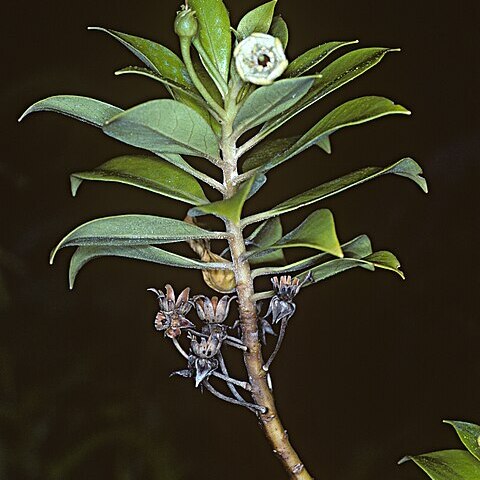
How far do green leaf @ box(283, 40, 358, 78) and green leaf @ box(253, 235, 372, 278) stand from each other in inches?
6.7

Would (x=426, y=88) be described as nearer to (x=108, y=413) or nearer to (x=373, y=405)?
(x=373, y=405)

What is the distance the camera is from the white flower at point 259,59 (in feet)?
2.56

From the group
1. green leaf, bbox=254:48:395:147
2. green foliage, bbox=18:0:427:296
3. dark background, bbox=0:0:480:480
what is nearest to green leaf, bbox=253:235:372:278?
green foliage, bbox=18:0:427:296

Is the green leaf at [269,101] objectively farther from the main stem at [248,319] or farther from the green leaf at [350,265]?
the green leaf at [350,265]

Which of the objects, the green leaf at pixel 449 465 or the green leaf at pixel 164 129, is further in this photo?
the green leaf at pixel 449 465

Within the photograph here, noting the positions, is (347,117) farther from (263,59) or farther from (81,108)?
(81,108)

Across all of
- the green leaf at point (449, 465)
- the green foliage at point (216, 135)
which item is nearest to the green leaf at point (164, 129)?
the green foliage at point (216, 135)

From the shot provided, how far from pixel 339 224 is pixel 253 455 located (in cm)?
60

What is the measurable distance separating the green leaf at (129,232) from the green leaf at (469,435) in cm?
31

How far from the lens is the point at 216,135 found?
87cm

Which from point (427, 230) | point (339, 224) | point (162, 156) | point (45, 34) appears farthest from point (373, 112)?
point (45, 34)

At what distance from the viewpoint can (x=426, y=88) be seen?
7.45 ft

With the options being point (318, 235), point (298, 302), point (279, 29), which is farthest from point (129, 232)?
point (298, 302)

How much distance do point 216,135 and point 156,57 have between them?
0.29 ft
